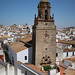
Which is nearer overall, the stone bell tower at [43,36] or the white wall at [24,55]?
the stone bell tower at [43,36]

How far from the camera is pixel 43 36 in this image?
18469mm

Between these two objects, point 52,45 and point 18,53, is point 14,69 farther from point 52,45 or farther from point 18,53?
point 52,45

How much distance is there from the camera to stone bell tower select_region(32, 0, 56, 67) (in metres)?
18.2

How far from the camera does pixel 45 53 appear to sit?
1905 cm

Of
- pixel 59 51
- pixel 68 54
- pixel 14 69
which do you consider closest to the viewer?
pixel 14 69

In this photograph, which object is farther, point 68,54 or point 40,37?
point 68,54

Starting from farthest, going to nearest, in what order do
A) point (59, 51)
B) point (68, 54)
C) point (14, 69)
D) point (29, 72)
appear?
point (68, 54) → point (59, 51) → point (29, 72) → point (14, 69)

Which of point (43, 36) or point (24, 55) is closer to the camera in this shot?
point (43, 36)

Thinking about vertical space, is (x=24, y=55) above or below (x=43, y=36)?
below

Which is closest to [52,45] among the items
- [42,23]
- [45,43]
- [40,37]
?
[45,43]

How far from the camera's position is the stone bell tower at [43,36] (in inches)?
717

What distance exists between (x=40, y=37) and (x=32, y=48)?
2630 millimetres

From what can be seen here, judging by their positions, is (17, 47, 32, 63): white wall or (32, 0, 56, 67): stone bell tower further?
(17, 47, 32, 63): white wall

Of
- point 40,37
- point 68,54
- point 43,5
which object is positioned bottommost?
point 68,54
